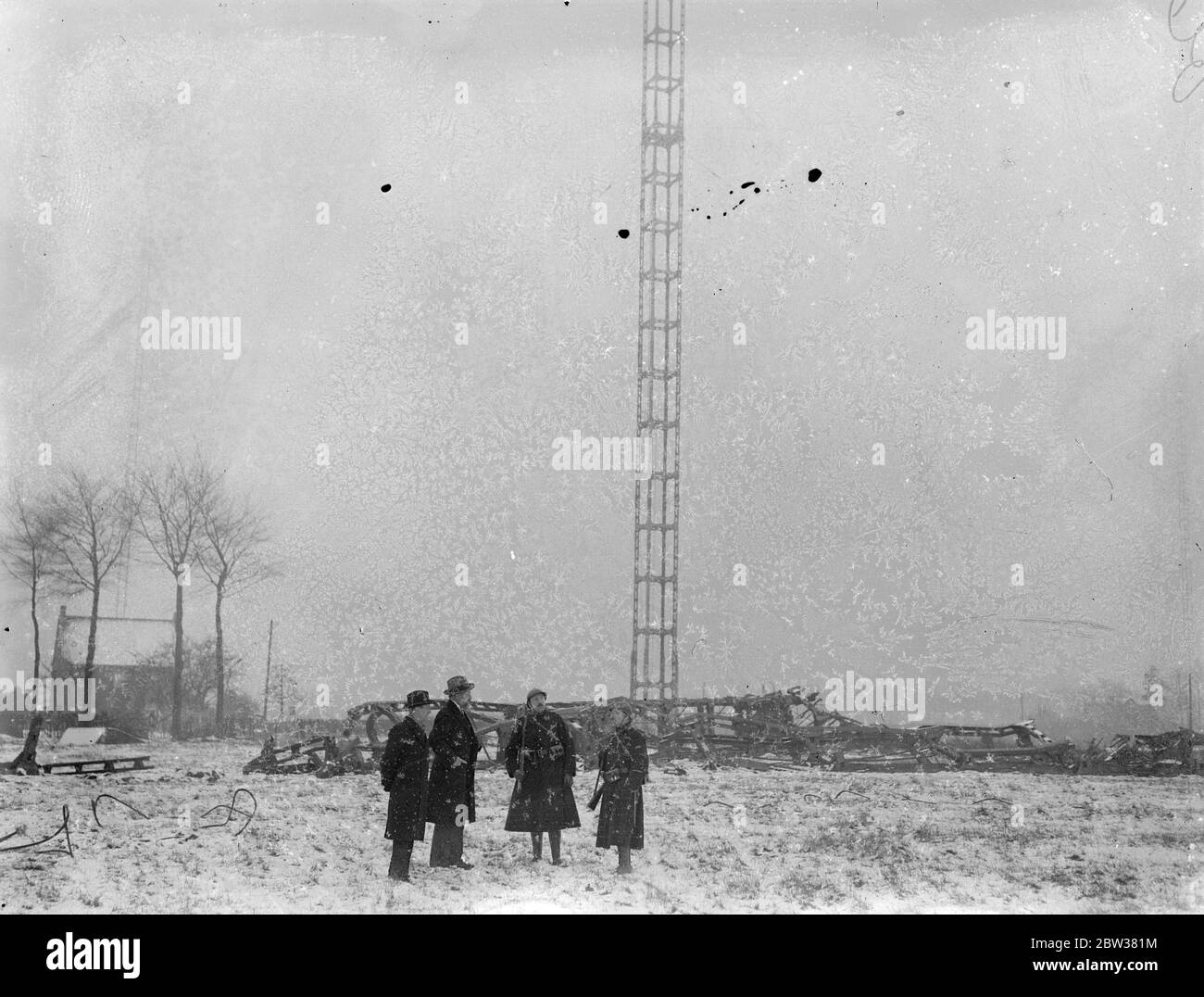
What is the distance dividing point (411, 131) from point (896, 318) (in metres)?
4.74

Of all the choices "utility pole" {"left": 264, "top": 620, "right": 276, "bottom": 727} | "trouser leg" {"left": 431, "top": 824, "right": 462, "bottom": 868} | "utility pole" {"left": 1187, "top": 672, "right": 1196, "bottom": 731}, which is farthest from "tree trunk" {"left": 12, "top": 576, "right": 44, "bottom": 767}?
"utility pole" {"left": 1187, "top": 672, "right": 1196, "bottom": 731}

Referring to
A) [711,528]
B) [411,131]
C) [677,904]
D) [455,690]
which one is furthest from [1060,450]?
[411,131]

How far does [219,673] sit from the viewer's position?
30.3ft

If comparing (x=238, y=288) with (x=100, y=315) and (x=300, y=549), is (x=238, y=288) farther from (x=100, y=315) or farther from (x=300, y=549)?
(x=300, y=549)

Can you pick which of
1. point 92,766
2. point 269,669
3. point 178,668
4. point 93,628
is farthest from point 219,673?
point 92,766

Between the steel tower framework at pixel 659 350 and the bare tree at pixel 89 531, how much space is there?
468cm

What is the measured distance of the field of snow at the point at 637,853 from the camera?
306 inches

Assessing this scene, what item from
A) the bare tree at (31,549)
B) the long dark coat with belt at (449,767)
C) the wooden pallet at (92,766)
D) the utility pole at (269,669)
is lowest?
the wooden pallet at (92,766)

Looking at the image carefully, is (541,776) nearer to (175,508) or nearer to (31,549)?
(175,508)

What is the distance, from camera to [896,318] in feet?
29.7

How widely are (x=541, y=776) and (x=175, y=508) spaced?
4.09 metres

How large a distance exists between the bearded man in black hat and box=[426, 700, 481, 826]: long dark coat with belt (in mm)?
420

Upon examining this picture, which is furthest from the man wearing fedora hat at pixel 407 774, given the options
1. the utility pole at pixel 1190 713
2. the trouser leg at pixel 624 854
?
Result: the utility pole at pixel 1190 713

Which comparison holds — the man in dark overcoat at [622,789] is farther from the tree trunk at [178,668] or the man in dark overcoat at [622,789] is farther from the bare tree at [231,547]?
the tree trunk at [178,668]
